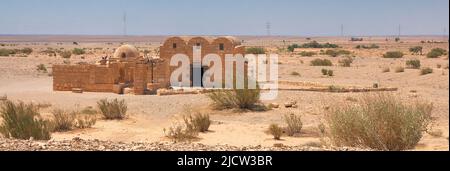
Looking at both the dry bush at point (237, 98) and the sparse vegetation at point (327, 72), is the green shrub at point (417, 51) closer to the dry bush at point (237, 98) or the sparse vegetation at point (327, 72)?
the sparse vegetation at point (327, 72)

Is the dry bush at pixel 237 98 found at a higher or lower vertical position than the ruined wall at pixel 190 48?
lower

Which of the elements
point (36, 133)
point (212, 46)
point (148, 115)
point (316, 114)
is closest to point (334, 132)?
point (36, 133)

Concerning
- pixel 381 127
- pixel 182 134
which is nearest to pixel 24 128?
→ pixel 182 134

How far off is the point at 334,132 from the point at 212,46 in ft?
58.1

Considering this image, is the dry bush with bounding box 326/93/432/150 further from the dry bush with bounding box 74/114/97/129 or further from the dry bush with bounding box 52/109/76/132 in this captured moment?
the dry bush with bounding box 52/109/76/132

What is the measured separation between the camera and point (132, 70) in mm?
25266

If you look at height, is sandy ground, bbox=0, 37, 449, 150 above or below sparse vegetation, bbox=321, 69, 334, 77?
below

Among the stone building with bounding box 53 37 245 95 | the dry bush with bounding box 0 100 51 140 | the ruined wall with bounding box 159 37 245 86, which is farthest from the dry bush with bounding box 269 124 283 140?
the ruined wall with bounding box 159 37 245 86

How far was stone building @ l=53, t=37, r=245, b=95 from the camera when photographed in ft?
78.5

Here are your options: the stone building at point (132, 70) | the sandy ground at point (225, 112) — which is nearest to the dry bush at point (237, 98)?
the sandy ground at point (225, 112)

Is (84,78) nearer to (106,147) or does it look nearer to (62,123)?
(62,123)

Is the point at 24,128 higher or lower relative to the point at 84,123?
higher

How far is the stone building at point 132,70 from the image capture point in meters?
23.9

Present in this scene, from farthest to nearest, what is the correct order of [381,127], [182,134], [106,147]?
[182,134], [381,127], [106,147]
